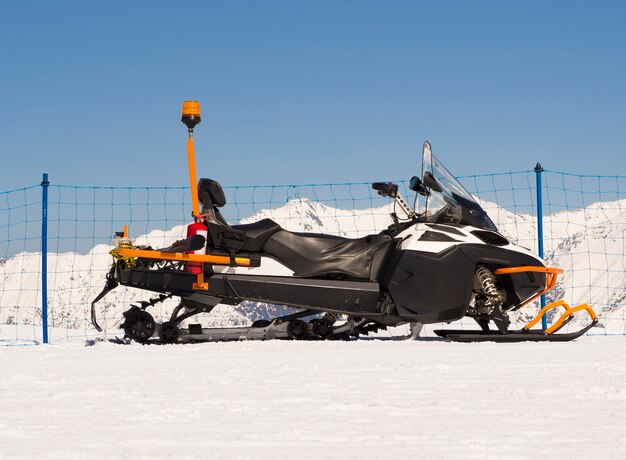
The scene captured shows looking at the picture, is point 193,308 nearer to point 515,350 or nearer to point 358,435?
point 515,350

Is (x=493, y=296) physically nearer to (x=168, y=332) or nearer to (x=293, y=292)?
(x=293, y=292)

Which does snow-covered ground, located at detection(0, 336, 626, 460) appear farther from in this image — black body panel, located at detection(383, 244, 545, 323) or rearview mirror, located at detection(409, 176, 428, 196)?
rearview mirror, located at detection(409, 176, 428, 196)

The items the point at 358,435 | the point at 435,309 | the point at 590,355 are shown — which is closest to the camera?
the point at 358,435

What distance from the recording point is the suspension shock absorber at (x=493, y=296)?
8.23m

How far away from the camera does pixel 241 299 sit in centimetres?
851

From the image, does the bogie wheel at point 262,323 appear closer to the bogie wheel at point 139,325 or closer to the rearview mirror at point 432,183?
the bogie wheel at point 139,325

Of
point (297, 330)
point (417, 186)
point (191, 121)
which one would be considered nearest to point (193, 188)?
point (191, 121)

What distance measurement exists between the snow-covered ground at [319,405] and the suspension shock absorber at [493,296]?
96 cm

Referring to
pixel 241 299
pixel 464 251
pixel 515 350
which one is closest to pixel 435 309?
pixel 464 251

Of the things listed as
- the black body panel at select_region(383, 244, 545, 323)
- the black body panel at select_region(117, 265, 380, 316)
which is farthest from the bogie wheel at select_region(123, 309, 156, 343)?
the black body panel at select_region(383, 244, 545, 323)

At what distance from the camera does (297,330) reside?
8578mm

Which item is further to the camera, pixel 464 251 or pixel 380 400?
pixel 464 251

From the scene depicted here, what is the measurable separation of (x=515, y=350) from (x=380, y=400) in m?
2.91

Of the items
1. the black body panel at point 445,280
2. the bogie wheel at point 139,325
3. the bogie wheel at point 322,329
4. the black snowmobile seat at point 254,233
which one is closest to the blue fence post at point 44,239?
the bogie wheel at point 139,325
